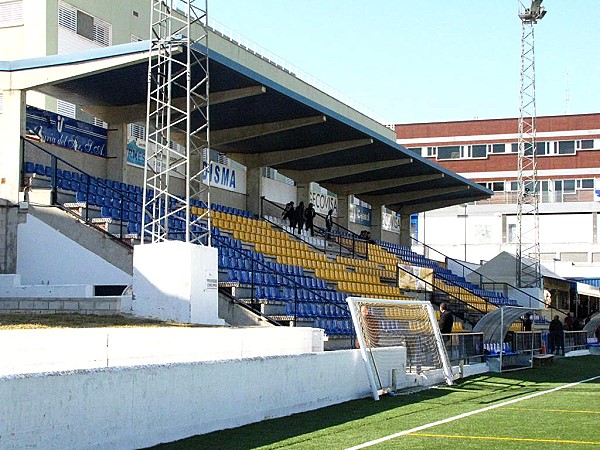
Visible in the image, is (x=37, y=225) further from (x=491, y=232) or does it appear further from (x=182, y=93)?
(x=491, y=232)

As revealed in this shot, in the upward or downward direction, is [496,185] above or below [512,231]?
above

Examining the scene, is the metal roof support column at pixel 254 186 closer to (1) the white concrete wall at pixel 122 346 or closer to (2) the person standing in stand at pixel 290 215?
(2) the person standing in stand at pixel 290 215

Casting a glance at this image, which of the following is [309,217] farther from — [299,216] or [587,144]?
[587,144]

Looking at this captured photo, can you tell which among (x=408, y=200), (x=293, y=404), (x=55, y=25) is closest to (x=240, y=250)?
(x=55, y=25)

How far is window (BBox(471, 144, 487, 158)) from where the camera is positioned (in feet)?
253

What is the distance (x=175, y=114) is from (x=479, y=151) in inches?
2104

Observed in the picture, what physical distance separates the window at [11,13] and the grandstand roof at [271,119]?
4.34 metres

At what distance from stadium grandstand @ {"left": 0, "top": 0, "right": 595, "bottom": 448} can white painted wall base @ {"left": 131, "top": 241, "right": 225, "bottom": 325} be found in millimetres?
35

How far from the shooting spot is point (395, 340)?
17984 mm

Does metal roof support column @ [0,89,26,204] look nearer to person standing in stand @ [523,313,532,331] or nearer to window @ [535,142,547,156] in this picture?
person standing in stand @ [523,313,532,331]

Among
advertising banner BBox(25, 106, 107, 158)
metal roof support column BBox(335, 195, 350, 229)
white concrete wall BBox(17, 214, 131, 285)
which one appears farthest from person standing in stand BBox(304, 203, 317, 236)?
white concrete wall BBox(17, 214, 131, 285)

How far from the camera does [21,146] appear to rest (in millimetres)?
22359

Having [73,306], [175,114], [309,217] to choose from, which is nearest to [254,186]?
[309,217]

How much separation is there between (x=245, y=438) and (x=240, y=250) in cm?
1489
